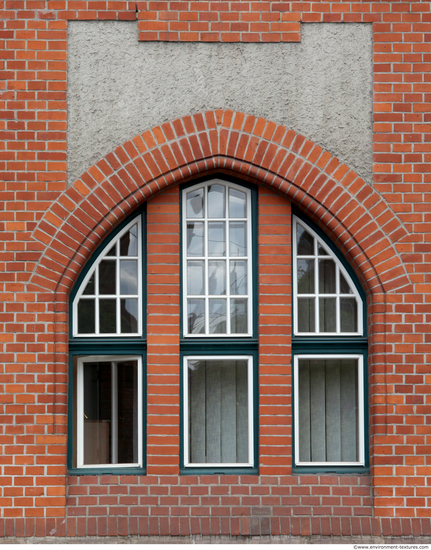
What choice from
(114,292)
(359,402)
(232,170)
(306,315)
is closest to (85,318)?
(114,292)

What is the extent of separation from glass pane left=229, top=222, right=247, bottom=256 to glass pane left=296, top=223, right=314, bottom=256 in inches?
19.4

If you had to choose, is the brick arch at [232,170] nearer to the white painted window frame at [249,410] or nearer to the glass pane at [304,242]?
the glass pane at [304,242]

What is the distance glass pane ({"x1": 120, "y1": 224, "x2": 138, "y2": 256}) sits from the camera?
5469mm

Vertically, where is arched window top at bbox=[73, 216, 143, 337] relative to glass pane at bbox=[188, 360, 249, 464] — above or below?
above

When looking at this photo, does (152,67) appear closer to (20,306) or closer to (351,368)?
(20,306)

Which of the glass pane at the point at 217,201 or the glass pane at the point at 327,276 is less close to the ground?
the glass pane at the point at 217,201

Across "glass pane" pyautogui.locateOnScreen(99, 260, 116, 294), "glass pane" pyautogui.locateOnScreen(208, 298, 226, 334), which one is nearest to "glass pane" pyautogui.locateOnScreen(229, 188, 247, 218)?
"glass pane" pyautogui.locateOnScreen(208, 298, 226, 334)

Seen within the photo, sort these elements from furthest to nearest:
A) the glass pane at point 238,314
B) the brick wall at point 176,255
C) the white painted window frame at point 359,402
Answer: the glass pane at point 238,314, the white painted window frame at point 359,402, the brick wall at point 176,255

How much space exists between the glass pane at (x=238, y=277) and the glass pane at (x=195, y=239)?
322 mm

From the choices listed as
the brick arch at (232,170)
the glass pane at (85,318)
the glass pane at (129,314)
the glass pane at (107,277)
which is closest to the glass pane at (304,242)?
the brick arch at (232,170)

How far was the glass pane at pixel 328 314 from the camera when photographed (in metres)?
5.48

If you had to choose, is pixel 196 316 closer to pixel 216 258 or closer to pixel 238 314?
pixel 238 314

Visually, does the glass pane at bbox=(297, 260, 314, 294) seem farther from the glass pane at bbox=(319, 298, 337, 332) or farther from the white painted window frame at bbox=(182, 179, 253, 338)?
the white painted window frame at bbox=(182, 179, 253, 338)

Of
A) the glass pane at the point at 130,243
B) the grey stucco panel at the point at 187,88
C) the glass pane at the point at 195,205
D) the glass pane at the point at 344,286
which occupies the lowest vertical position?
the glass pane at the point at 344,286
